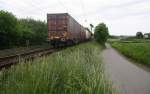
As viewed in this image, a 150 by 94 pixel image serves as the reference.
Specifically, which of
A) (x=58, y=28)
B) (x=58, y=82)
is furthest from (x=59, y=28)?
(x=58, y=82)

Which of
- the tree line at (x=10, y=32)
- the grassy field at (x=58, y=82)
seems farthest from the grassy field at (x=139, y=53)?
the grassy field at (x=58, y=82)

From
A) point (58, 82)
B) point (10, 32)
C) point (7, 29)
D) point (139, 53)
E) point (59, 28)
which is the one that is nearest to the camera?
point (58, 82)

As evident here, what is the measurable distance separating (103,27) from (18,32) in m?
35.5

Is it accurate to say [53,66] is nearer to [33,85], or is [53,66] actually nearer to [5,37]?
[33,85]

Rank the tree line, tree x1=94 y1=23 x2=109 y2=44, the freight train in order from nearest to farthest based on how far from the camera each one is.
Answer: the freight train → the tree line → tree x1=94 y1=23 x2=109 y2=44

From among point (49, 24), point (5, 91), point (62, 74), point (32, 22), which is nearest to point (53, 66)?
Answer: point (62, 74)

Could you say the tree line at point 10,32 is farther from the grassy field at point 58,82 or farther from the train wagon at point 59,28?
the grassy field at point 58,82

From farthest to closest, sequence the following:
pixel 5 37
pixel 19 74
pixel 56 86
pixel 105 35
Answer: pixel 105 35 → pixel 5 37 → pixel 19 74 → pixel 56 86

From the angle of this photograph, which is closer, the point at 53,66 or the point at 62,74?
the point at 62,74

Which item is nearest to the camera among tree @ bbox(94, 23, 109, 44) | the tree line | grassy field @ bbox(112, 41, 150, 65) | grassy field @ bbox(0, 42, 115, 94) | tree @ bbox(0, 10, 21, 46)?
grassy field @ bbox(0, 42, 115, 94)

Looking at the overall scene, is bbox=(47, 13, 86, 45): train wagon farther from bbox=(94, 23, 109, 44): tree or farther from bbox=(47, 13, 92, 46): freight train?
bbox=(94, 23, 109, 44): tree

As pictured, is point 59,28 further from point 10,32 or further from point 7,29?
point 10,32

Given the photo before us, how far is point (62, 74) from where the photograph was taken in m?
8.73

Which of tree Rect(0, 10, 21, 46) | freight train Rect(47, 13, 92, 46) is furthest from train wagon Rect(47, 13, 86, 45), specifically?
tree Rect(0, 10, 21, 46)
